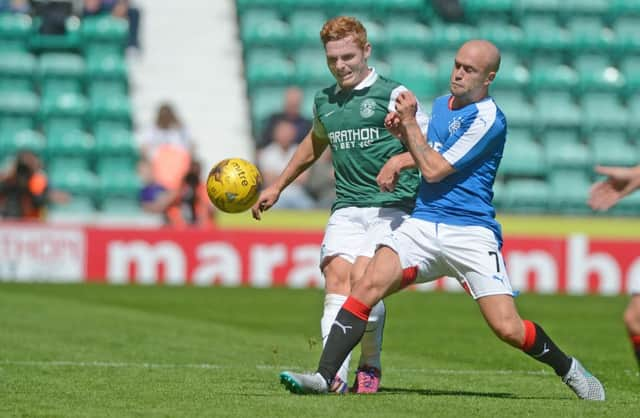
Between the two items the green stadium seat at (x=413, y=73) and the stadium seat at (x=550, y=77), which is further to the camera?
the stadium seat at (x=550, y=77)

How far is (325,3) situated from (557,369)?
17335 millimetres

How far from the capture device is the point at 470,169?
24.7 feet

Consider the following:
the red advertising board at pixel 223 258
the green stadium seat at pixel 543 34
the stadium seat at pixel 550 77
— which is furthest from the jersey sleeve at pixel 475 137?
the green stadium seat at pixel 543 34

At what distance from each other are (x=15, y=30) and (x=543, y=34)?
9.32 m

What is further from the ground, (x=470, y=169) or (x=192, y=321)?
(x=470, y=169)

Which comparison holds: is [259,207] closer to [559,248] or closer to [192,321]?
[192,321]

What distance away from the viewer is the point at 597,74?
975 inches

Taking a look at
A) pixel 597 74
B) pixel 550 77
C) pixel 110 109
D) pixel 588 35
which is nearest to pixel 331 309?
pixel 110 109

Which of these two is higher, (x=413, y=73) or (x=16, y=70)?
(x=413, y=73)

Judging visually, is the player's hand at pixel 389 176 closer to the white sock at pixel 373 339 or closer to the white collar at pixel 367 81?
the white collar at pixel 367 81

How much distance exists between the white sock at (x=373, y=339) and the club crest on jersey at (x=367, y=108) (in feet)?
3.71

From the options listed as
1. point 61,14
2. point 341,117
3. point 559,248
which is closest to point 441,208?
point 341,117

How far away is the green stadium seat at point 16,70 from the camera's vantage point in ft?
74.1

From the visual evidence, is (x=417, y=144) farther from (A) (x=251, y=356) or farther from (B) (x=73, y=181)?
(B) (x=73, y=181)
